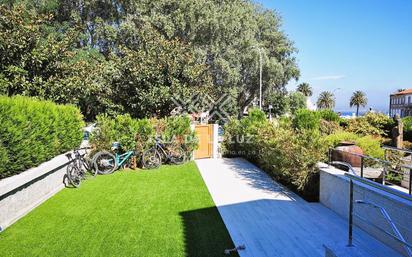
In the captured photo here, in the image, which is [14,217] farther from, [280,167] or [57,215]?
[280,167]

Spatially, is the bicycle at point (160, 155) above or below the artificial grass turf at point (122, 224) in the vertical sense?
above

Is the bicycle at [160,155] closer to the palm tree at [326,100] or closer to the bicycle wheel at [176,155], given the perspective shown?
the bicycle wheel at [176,155]

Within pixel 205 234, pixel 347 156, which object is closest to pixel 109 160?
pixel 205 234

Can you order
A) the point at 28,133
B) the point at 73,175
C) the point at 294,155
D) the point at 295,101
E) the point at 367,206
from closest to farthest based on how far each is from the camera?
1. the point at 367,206
2. the point at 28,133
3. the point at 294,155
4. the point at 73,175
5. the point at 295,101

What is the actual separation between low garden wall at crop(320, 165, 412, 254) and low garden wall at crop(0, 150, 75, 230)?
5.59 metres

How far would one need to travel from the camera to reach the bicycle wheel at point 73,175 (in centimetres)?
846

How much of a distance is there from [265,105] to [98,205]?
35.5m

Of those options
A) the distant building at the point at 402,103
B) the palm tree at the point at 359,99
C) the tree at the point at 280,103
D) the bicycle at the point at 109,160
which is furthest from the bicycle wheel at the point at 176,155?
the distant building at the point at 402,103

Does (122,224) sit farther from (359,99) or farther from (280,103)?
(359,99)

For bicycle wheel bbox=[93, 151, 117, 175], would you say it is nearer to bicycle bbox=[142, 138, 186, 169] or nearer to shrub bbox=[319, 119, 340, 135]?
bicycle bbox=[142, 138, 186, 169]

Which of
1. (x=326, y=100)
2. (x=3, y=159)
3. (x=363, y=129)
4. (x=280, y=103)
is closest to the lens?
(x=3, y=159)

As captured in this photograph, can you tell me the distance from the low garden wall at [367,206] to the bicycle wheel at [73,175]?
6.17 meters

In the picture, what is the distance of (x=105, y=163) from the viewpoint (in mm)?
10164

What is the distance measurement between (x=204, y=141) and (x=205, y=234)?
26.8 ft
